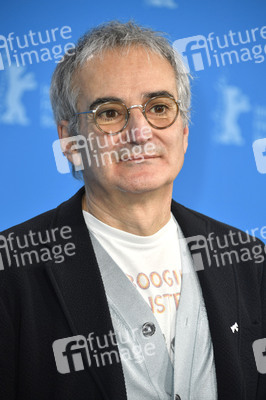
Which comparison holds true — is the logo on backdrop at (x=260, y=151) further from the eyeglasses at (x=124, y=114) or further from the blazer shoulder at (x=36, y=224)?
the blazer shoulder at (x=36, y=224)

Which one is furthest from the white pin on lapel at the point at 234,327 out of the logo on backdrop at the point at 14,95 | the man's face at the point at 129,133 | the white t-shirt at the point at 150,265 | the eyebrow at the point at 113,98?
the logo on backdrop at the point at 14,95

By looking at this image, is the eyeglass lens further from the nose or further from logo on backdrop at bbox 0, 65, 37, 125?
logo on backdrop at bbox 0, 65, 37, 125

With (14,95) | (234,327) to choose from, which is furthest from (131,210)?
(14,95)

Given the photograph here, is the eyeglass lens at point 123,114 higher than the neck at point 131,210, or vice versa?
the eyeglass lens at point 123,114

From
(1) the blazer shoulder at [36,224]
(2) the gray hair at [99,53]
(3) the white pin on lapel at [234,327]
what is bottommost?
(3) the white pin on lapel at [234,327]

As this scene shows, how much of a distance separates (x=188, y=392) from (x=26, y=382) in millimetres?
541

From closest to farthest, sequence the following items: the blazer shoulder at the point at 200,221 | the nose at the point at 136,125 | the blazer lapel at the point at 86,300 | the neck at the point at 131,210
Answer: the blazer lapel at the point at 86,300, the nose at the point at 136,125, the neck at the point at 131,210, the blazer shoulder at the point at 200,221

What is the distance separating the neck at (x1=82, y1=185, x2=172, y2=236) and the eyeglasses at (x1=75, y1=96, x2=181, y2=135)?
0.24 m

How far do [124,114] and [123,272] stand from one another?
55cm

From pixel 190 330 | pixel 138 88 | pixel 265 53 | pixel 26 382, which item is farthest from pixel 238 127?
pixel 26 382

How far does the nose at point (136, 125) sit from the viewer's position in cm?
162

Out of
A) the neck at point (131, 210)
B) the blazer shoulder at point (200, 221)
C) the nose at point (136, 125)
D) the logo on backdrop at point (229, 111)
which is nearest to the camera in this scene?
the nose at point (136, 125)

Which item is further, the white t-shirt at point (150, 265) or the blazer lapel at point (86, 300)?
the white t-shirt at point (150, 265)

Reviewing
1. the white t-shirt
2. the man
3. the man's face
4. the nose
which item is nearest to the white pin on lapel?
the man
